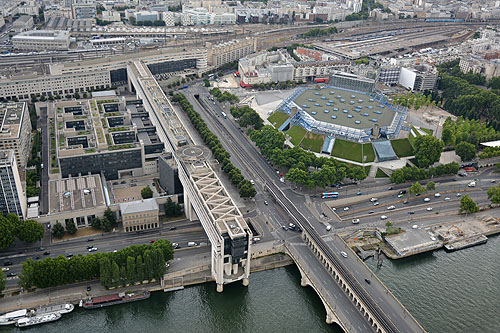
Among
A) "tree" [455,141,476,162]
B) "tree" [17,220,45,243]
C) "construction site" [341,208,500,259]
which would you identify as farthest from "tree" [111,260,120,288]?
"tree" [455,141,476,162]

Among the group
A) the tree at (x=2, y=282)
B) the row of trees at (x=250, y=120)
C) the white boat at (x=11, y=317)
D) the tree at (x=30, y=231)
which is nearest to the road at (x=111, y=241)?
the tree at (x=30, y=231)

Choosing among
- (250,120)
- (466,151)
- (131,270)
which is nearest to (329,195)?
(250,120)

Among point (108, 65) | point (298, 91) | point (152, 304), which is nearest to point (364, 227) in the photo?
point (152, 304)

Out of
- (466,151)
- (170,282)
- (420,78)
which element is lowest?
(170,282)

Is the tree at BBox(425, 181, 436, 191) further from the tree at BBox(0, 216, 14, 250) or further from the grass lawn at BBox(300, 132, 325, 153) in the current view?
the tree at BBox(0, 216, 14, 250)

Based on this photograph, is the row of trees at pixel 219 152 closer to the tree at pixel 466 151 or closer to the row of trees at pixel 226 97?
the row of trees at pixel 226 97

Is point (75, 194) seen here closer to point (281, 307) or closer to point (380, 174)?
point (281, 307)
